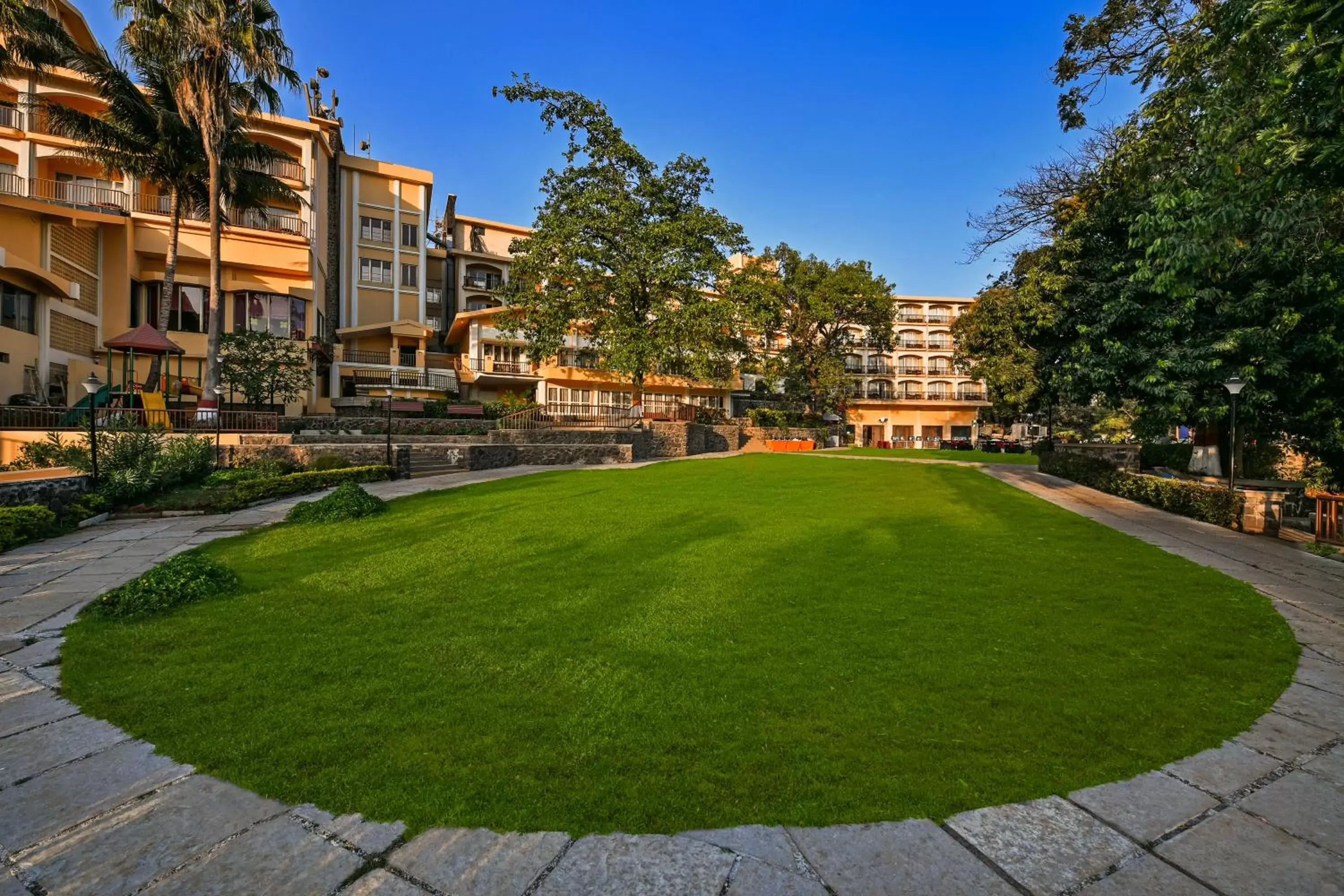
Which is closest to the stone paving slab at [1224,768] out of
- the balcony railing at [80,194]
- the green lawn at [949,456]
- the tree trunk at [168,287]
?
the green lawn at [949,456]

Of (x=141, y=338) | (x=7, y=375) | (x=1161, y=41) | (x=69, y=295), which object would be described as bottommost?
(x=7, y=375)

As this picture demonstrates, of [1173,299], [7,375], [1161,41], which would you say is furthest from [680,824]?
[7,375]

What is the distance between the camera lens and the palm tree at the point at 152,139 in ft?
62.8

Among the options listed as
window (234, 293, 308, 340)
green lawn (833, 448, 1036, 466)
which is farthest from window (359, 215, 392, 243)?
green lawn (833, 448, 1036, 466)

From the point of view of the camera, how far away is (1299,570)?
313 inches

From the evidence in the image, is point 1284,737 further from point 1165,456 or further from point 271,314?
point 271,314

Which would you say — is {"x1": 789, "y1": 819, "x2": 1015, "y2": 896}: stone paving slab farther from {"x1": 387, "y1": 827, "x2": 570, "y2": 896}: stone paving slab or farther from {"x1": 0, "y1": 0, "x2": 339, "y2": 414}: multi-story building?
{"x1": 0, "y1": 0, "x2": 339, "y2": 414}: multi-story building

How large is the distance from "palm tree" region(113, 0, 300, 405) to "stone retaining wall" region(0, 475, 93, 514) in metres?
7.93

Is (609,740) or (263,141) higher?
(263,141)

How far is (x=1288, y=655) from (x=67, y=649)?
9.28 meters

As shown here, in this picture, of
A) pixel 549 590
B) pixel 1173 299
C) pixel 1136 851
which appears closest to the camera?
pixel 1136 851

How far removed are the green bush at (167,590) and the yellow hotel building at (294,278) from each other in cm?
1783

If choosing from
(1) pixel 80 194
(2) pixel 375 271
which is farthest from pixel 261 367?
(2) pixel 375 271

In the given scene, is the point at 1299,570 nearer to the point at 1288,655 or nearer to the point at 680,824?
the point at 1288,655
